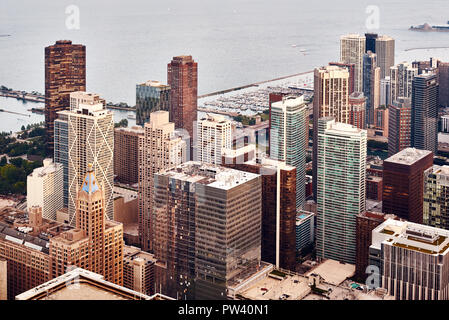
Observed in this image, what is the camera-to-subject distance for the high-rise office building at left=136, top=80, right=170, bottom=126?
671 inches

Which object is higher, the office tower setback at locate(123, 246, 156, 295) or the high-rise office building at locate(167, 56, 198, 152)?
the high-rise office building at locate(167, 56, 198, 152)

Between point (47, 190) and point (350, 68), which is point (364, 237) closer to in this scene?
point (47, 190)

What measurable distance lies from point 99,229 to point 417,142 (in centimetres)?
1029

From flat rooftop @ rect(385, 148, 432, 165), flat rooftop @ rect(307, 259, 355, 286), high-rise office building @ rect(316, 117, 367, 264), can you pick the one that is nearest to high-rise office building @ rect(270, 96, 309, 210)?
high-rise office building @ rect(316, 117, 367, 264)

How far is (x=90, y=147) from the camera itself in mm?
12602

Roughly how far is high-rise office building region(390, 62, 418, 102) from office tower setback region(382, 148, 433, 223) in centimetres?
871

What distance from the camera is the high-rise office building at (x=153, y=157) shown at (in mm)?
11961

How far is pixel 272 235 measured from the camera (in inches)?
445

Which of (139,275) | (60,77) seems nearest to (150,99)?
(60,77)

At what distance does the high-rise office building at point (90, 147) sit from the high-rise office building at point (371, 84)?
1049 cm

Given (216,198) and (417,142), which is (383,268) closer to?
(216,198)

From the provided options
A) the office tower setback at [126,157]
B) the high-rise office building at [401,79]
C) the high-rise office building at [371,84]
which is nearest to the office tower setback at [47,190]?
the office tower setback at [126,157]

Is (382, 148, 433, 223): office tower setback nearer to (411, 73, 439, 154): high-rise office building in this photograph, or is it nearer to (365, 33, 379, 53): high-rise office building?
(411, 73, 439, 154): high-rise office building
